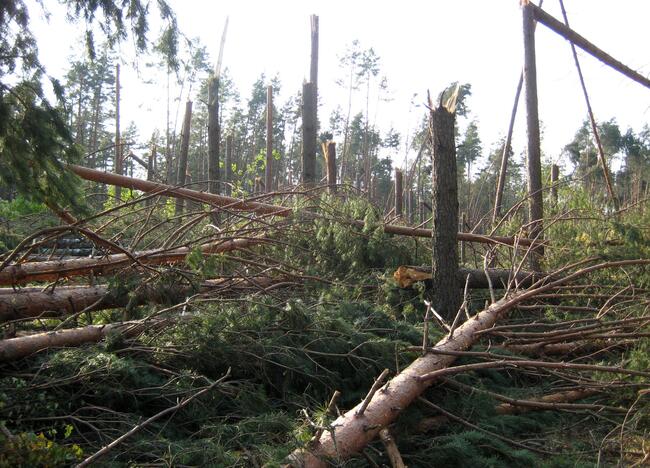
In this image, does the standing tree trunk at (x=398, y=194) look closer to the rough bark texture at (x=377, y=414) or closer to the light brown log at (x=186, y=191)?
the light brown log at (x=186, y=191)

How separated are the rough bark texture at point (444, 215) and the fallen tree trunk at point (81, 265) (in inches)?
79.2

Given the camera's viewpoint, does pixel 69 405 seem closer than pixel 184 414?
Yes

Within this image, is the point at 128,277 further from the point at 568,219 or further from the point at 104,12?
the point at 568,219

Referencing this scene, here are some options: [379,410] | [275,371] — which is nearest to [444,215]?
[275,371]

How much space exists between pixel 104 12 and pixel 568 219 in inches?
192

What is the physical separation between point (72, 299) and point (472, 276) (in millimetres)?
3765

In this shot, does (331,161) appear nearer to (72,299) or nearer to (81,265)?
(81,265)

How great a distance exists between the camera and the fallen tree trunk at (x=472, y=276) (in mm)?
5895

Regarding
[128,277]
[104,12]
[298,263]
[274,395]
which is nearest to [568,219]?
[298,263]

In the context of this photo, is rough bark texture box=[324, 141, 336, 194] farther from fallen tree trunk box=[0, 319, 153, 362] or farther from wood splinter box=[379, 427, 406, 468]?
wood splinter box=[379, 427, 406, 468]

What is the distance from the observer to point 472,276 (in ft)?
20.3

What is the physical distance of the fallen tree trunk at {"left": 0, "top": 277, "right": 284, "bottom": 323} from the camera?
4.23m

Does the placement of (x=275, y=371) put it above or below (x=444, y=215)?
below

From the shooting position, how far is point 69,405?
3.21 metres
